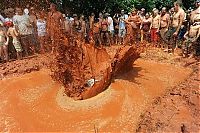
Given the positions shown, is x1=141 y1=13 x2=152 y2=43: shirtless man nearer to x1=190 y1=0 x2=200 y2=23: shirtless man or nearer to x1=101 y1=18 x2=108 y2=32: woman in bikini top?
x1=101 y1=18 x2=108 y2=32: woman in bikini top

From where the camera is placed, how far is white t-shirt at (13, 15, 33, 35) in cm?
1320

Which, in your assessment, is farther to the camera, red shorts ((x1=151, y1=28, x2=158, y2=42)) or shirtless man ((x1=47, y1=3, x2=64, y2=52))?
red shorts ((x1=151, y1=28, x2=158, y2=42))

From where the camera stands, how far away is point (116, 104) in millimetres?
9242

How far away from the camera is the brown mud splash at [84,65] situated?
9.91m

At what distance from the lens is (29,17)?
1349 centimetres

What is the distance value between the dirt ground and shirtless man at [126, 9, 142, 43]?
255 centimetres

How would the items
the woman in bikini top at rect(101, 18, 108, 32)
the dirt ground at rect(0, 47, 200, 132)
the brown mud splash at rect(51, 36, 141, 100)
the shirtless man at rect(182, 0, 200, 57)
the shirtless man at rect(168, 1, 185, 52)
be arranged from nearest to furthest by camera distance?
the dirt ground at rect(0, 47, 200, 132), the brown mud splash at rect(51, 36, 141, 100), the shirtless man at rect(182, 0, 200, 57), the shirtless man at rect(168, 1, 185, 52), the woman in bikini top at rect(101, 18, 108, 32)

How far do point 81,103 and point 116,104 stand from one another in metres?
0.98

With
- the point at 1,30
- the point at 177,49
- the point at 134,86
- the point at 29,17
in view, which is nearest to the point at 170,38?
the point at 177,49

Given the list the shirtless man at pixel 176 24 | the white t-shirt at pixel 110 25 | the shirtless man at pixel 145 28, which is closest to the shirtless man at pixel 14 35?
the white t-shirt at pixel 110 25

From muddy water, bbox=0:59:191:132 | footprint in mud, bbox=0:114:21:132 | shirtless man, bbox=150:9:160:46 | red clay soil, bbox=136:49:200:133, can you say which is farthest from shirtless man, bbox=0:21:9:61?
red clay soil, bbox=136:49:200:133

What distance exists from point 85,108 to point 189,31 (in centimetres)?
505

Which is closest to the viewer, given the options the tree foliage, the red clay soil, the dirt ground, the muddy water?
the red clay soil

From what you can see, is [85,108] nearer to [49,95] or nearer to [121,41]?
[49,95]
